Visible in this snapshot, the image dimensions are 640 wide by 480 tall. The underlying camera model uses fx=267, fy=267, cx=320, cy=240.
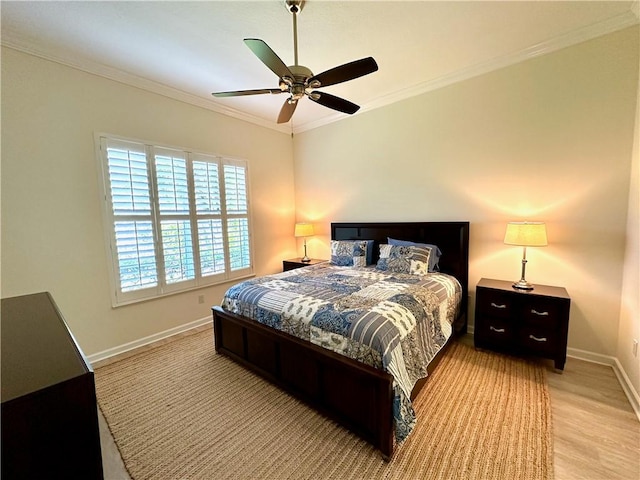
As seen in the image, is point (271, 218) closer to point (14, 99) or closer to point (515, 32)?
point (14, 99)

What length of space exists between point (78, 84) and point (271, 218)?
2.80 metres

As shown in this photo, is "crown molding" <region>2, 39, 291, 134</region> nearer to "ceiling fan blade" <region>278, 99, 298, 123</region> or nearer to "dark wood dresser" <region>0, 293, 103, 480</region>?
"ceiling fan blade" <region>278, 99, 298, 123</region>

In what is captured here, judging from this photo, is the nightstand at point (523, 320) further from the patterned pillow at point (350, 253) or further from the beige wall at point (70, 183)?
the beige wall at point (70, 183)

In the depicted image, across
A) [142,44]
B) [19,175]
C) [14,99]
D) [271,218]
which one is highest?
[142,44]

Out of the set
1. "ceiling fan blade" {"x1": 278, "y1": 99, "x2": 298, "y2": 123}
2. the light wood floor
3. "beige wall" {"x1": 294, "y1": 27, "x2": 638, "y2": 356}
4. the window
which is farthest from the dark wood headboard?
the window

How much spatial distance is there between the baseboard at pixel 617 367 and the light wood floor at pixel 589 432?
3 centimetres

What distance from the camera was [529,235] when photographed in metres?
2.49

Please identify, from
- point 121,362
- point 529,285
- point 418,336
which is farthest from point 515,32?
point 121,362

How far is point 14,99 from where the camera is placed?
234 centimetres

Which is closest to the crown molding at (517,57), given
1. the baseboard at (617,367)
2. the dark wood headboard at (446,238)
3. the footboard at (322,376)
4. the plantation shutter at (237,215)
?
the dark wood headboard at (446,238)

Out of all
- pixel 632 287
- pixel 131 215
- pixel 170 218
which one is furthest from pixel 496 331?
pixel 131 215

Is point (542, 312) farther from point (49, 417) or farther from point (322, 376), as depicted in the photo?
point (49, 417)

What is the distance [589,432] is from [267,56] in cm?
324

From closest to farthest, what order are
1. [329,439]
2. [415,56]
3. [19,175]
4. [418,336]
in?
[329,439], [418,336], [19,175], [415,56]
